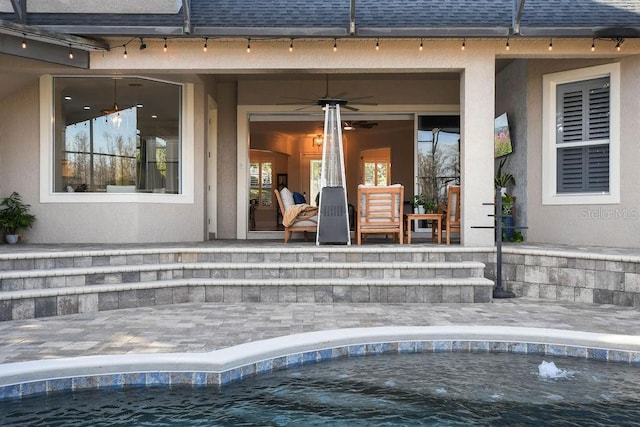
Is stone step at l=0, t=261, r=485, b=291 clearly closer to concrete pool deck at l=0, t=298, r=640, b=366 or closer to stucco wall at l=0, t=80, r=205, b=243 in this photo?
concrete pool deck at l=0, t=298, r=640, b=366

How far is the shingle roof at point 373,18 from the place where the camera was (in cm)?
735

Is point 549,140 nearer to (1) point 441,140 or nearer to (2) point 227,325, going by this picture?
(1) point 441,140

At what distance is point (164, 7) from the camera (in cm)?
834

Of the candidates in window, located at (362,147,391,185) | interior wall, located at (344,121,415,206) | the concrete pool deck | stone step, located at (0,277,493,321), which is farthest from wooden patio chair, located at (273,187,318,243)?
window, located at (362,147,391,185)

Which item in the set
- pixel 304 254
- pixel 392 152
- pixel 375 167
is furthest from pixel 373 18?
pixel 375 167

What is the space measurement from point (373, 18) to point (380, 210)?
2.67 meters

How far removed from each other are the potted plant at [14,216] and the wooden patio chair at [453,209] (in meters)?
6.10

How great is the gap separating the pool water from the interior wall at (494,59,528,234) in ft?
17.5

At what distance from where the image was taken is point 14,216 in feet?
27.7

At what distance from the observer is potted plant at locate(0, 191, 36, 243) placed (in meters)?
8.39

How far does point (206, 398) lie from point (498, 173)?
776 centimetres

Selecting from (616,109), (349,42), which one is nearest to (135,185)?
(349,42)

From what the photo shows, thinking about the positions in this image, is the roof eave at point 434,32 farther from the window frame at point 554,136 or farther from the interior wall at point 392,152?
the interior wall at point 392,152

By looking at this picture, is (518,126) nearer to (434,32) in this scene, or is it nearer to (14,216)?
(434,32)
